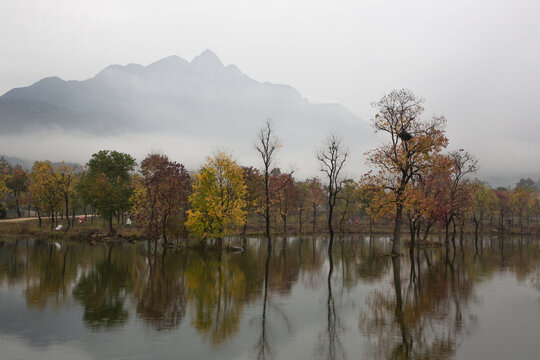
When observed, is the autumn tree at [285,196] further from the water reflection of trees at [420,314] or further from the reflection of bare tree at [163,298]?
the water reflection of trees at [420,314]

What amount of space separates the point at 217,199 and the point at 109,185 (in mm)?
36065

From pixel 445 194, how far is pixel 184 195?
4713 cm

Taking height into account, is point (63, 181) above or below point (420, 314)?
above

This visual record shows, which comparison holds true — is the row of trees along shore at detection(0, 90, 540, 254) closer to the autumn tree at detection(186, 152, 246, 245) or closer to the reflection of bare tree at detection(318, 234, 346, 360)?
the autumn tree at detection(186, 152, 246, 245)

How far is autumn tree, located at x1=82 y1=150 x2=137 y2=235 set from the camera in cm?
7094

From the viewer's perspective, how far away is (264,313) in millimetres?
18453

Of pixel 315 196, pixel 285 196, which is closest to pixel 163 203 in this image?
pixel 285 196

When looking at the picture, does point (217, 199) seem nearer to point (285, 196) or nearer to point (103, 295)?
point (103, 295)

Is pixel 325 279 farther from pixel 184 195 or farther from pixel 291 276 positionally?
pixel 184 195

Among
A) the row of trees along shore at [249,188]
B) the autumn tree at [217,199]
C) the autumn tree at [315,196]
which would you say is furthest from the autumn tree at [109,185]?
the autumn tree at [315,196]

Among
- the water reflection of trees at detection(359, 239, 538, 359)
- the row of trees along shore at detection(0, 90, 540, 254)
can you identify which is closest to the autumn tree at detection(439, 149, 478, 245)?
the row of trees along shore at detection(0, 90, 540, 254)

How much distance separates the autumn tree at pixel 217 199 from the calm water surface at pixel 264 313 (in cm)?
1421

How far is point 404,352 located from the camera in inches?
507

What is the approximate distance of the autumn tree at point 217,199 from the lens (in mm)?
47412
